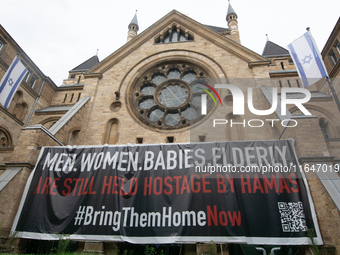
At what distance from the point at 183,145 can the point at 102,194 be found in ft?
10.7

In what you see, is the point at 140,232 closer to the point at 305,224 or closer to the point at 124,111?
the point at 305,224

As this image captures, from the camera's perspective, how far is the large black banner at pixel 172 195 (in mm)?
6750

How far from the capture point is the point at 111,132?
12133 mm

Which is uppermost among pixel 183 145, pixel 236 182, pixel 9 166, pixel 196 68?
pixel 196 68

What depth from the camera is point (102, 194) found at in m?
7.81

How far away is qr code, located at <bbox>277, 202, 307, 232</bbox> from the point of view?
21.2ft

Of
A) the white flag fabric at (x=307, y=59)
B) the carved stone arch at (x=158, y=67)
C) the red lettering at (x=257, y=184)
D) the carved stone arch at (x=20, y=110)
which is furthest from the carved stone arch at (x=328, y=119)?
the carved stone arch at (x=20, y=110)

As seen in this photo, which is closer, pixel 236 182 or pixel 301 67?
pixel 236 182

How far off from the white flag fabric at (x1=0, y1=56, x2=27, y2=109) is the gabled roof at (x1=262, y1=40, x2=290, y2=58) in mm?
20848

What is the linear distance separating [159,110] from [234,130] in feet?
14.0

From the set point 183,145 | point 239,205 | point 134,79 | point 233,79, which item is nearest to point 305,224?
point 239,205

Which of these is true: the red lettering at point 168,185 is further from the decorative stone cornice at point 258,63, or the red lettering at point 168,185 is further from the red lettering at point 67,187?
the decorative stone cornice at point 258,63

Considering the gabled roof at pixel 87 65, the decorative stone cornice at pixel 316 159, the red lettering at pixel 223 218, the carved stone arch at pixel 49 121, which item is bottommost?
the red lettering at pixel 223 218

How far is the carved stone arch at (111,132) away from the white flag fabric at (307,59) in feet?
31.4
